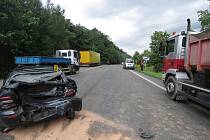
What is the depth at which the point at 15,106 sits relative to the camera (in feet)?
20.3

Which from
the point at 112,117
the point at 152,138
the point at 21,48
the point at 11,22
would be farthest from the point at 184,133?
the point at 21,48

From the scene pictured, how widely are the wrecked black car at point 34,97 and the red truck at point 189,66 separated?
3792 millimetres

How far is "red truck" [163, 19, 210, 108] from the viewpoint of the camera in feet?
27.3

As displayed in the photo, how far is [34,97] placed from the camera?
269 inches

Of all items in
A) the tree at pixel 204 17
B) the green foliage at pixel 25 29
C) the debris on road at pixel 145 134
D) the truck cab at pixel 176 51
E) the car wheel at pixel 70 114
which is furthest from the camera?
the tree at pixel 204 17

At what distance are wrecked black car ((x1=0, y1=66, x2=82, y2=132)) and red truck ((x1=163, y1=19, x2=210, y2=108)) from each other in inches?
149

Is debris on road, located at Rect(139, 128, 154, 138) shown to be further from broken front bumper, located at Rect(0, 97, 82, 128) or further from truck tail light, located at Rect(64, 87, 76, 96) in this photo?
truck tail light, located at Rect(64, 87, 76, 96)

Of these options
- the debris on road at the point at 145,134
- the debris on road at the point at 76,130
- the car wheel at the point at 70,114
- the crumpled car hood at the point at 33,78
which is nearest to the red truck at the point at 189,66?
the debris on road at the point at 145,134

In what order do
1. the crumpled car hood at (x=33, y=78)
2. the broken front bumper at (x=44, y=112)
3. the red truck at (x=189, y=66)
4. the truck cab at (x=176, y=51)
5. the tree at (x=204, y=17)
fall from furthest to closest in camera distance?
1. the tree at (x=204, y=17)
2. the truck cab at (x=176, y=51)
3. the red truck at (x=189, y=66)
4. the crumpled car hood at (x=33, y=78)
5. the broken front bumper at (x=44, y=112)

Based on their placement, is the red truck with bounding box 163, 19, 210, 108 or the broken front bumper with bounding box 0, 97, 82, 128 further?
the red truck with bounding box 163, 19, 210, 108

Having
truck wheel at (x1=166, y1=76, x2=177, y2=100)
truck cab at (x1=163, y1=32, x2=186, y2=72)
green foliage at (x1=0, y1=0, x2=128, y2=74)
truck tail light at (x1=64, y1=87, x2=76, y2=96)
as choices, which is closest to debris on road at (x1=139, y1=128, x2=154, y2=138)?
truck tail light at (x1=64, y1=87, x2=76, y2=96)

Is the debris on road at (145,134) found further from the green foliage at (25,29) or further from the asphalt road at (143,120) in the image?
the green foliage at (25,29)

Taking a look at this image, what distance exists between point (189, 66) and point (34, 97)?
5548mm

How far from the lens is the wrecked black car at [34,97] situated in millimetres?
6090
